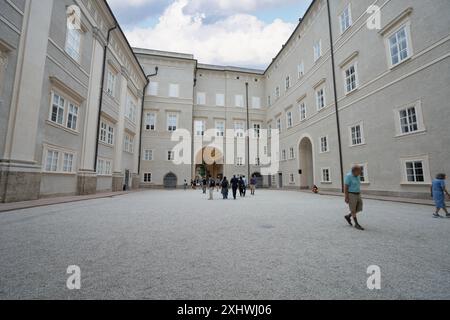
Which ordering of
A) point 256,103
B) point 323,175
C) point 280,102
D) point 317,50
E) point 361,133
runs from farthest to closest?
point 256,103 → point 280,102 → point 317,50 → point 323,175 → point 361,133

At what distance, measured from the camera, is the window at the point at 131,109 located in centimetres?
2277

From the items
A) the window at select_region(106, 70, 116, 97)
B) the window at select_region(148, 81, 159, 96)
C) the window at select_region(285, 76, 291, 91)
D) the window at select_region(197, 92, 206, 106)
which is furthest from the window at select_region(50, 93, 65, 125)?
the window at select_region(285, 76, 291, 91)

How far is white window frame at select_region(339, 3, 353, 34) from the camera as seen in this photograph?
1662 cm

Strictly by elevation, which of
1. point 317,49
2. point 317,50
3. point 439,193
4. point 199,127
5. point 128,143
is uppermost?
point 317,49

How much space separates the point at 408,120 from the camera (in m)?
12.1

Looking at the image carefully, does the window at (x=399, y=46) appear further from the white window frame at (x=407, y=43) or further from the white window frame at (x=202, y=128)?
the white window frame at (x=202, y=128)

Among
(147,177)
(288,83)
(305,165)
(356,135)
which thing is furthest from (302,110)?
(147,177)

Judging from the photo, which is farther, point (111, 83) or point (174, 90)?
point (174, 90)

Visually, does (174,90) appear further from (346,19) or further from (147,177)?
(346,19)

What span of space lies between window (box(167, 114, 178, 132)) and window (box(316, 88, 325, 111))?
18126 mm

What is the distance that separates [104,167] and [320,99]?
69.1 ft

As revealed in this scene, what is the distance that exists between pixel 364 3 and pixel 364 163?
11905mm

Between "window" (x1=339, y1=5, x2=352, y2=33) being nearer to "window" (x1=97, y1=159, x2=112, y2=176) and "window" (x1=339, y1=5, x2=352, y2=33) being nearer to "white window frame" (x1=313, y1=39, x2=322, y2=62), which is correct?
"white window frame" (x1=313, y1=39, x2=322, y2=62)
